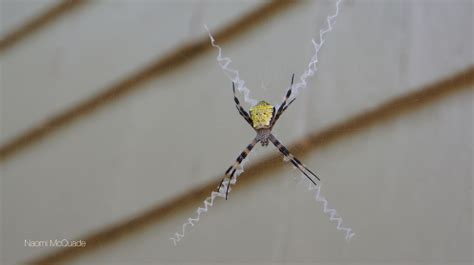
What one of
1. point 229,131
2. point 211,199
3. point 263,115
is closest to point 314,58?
point 263,115

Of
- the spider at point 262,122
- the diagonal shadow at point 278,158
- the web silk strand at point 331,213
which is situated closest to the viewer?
the diagonal shadow at point 278,158

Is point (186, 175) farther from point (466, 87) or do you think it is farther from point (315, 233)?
point (466, 87)

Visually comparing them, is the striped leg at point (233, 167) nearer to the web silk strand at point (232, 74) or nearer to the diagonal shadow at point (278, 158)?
the diagonal shadow at point (278, 158)

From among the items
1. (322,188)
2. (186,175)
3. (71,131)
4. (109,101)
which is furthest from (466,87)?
(71,131)

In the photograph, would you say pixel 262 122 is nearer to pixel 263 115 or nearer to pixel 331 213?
pixel 263 115

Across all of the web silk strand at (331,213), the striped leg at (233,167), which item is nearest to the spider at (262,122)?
the striped leg at (233,167)
